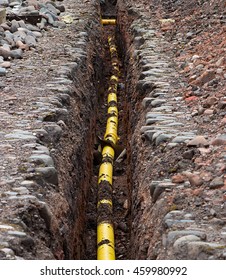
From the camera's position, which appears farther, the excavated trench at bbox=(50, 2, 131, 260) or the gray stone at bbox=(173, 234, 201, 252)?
the excavated trench at bbox=(50, 2, 131, 260)

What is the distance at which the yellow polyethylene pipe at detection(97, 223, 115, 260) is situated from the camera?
620 cm

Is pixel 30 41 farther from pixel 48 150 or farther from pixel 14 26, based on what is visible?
pixel 48 150

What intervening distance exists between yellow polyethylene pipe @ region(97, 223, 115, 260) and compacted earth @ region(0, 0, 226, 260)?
0.20 m

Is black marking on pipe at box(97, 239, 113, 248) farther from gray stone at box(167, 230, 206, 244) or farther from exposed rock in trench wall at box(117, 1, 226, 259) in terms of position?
gray stone at box(167, 230, 206, 244)

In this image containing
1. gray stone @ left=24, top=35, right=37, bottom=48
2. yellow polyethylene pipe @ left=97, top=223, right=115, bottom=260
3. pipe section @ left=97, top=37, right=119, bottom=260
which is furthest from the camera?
gray stone @ left=24, top=35, right=37, bottom=48

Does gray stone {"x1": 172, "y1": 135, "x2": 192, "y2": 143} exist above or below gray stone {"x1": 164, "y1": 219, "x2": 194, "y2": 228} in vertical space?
above

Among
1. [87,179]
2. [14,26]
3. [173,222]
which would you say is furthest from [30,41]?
[173,222]

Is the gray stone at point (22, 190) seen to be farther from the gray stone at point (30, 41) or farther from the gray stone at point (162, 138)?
the gray stone at point (30, 41)

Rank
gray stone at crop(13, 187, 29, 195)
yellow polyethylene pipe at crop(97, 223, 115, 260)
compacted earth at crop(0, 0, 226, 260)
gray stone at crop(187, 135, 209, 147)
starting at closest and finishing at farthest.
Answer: compacted earth at crop(0, 0, 226, 260), gray stone at crop(13, 187, 29, 195), gray stone at crop(187, 135, 209, 147), yellow polyethylene pipe at crop(97, 223, 115, 260)

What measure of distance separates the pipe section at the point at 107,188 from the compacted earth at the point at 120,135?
6.0 inches

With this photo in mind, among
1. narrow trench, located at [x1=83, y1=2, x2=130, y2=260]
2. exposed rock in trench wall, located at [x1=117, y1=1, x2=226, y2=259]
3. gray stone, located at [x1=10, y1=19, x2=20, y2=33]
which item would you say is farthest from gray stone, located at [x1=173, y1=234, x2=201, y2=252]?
gray stone, located at [x1=10, y1=19, x2=20, y2=33]

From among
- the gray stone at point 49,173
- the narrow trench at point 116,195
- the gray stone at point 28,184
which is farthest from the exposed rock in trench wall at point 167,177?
the gray stone at point 28,184

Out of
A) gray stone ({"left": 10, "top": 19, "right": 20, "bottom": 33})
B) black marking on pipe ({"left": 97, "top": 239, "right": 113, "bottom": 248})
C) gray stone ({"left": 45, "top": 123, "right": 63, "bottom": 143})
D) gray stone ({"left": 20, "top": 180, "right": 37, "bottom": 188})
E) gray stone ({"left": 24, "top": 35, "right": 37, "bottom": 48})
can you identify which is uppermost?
gray stone ({"left": 10, "top": 19, "right": 20, "bottom": 33})

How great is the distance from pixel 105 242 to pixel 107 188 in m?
1.54
